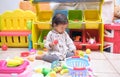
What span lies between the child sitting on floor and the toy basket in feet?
0.84

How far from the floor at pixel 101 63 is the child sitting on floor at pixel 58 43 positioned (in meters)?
0.08

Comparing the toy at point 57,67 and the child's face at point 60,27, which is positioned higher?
the child's face at point 60,27

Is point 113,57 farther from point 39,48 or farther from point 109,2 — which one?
point 39,48

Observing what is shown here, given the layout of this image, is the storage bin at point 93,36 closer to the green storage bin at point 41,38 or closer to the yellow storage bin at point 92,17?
the yellow storage bin at point 92,17

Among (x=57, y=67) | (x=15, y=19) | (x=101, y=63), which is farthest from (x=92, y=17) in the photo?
(x=57, y=67)

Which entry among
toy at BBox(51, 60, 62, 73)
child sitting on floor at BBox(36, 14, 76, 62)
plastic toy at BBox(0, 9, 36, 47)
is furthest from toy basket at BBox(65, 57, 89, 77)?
plastic toy at BBox(0, 9, 36, 47)

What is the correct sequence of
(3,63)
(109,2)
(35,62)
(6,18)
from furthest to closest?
(6,18), (109,2), (35,62), (3,63)

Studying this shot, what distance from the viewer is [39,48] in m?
1.93

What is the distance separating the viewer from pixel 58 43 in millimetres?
1525

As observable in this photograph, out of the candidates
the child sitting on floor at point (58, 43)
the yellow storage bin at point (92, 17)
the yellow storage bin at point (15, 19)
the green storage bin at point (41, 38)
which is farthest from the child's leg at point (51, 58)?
the yellow storage bin at point (15, 19)

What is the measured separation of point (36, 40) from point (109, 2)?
2.44 ft

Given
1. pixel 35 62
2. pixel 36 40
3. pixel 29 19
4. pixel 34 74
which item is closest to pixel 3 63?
pixel 34 74

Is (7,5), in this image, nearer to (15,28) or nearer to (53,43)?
(15,28)

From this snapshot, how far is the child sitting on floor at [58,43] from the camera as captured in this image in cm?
147
